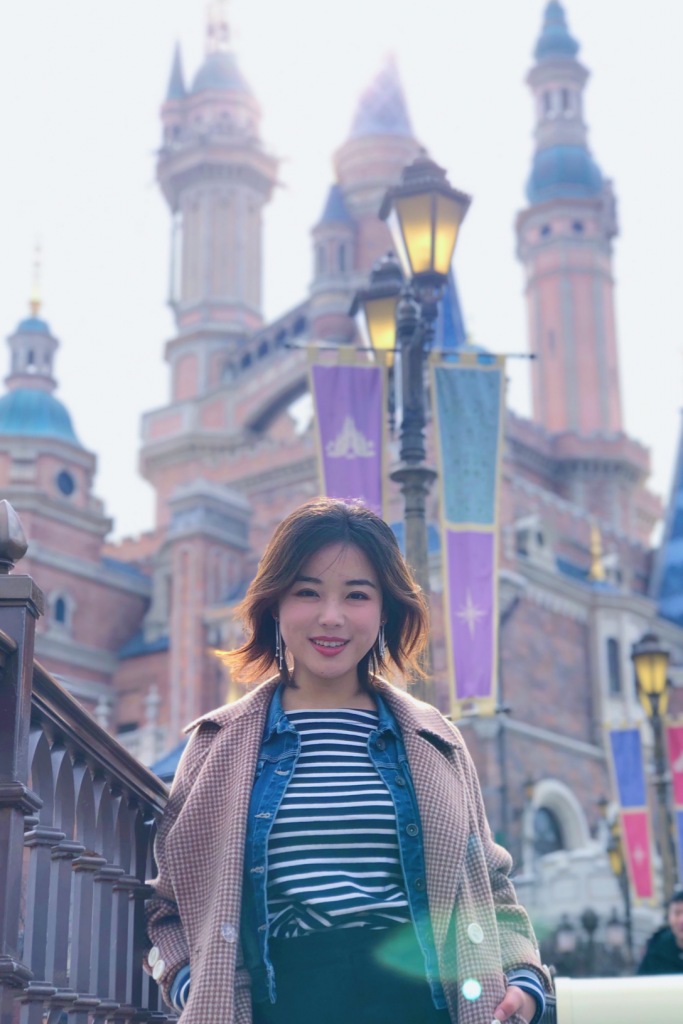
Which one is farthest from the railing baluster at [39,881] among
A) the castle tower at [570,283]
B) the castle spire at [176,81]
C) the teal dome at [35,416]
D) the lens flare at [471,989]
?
the castle spire at [176,81]

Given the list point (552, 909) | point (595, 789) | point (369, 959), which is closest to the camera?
point (369, 959)

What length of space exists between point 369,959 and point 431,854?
0.29 metres

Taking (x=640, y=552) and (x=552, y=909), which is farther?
(x=640, y=552)

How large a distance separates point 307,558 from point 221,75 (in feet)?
196

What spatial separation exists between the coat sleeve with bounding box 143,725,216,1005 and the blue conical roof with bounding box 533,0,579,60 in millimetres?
56056

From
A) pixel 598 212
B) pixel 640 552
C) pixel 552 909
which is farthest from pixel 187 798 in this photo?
pixel 598 212

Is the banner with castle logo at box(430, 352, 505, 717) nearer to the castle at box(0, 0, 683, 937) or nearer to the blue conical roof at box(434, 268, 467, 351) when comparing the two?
the blue conical roof at box(434, 268, 467, 351)

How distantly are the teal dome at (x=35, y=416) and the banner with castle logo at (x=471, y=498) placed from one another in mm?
34693

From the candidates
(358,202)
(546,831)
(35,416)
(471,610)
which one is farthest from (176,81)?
(471,610)

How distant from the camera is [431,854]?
328 centimetres

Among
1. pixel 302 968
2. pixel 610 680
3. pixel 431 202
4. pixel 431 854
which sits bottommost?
pixel 302 968

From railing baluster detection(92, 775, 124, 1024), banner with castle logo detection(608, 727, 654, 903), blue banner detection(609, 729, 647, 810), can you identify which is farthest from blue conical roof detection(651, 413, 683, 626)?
railing baluster detection(92, 775, 124, 1024)

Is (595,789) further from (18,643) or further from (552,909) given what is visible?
(18,643)

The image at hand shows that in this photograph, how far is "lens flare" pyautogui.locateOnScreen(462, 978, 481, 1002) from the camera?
3121 millimetres
